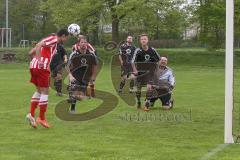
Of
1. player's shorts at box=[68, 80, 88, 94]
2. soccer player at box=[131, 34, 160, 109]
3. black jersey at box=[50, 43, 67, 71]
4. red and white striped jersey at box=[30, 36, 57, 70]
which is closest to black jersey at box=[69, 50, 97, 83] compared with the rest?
player's shorts at box=[68, 80, 88, 94]

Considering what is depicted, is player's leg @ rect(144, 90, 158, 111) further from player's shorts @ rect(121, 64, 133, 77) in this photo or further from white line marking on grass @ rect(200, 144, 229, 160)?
white line marking on grass @ rect(200, 144, 229, 160)

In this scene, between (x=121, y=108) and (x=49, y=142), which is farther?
(x=121, y=108)

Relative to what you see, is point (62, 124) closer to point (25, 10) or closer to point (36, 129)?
point (36, 129)

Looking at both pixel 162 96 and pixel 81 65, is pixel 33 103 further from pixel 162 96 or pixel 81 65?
pixel 81 65

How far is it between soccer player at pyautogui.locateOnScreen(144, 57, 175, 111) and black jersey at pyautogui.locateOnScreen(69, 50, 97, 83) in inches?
80.1

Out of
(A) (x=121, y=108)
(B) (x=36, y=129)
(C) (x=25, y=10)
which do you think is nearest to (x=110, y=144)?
(B) (x=36, y=129)

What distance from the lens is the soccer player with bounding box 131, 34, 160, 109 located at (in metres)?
13.9

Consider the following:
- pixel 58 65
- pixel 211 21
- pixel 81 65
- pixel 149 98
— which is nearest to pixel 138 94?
pixel 149 98

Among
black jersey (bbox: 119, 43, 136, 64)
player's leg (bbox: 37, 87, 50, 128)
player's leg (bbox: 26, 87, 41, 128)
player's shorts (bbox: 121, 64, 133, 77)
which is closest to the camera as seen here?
player's leg (bbox: 26, 87, 41, 128)

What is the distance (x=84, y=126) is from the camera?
11.1 m

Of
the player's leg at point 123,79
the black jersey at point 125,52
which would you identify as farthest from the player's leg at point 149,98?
the black jersey at point 125,52

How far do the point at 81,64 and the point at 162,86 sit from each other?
2.41m

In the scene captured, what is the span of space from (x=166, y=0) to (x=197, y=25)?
18.4 ft

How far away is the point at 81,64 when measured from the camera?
1524cm
